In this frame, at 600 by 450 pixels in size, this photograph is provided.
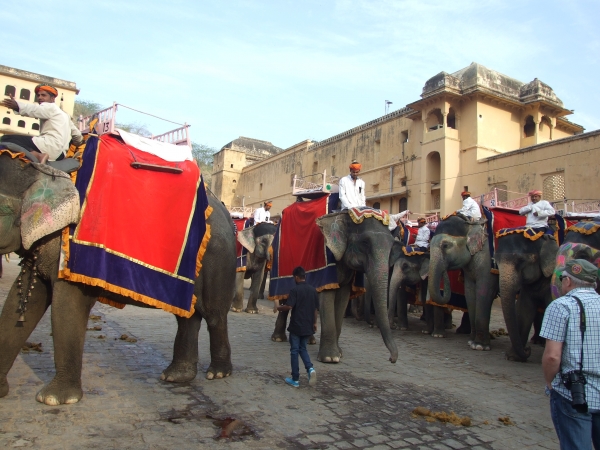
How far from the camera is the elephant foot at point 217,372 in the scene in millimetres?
5090

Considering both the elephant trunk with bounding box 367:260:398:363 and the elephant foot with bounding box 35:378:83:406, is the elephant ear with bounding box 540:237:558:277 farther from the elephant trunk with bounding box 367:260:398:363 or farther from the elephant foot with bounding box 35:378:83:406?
the elephant foot with bounding box 35:378:83:406

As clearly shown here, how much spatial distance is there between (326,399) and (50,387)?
7.72 ft

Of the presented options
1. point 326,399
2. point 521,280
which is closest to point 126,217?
point 326,399

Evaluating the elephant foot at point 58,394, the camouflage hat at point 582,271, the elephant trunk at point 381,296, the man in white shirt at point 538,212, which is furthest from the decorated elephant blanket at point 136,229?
the man in white shirt at point 538,212

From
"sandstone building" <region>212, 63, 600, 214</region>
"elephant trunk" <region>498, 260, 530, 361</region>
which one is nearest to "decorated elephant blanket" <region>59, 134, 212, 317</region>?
"elephant trunk" <region>498, 260, 530, 361</region>

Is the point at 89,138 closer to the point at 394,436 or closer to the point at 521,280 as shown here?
the point at 394,436

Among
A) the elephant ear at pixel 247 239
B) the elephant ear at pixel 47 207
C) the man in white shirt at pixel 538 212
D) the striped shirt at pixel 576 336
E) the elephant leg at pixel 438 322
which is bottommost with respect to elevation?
the elephant leg at pixel 438 322

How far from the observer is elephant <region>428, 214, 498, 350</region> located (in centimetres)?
812

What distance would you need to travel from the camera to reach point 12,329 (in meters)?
4.09

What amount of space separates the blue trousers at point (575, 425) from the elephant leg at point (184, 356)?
335 cm

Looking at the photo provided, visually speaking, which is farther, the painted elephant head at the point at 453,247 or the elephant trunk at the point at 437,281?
the painted elephant head at the point at 453,247

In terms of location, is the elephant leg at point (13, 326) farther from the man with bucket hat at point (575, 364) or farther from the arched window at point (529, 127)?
the arched window at point (529, 127)

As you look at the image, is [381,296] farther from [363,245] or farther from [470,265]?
[470,265]

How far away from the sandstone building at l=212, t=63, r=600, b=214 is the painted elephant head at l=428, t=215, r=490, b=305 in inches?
529
